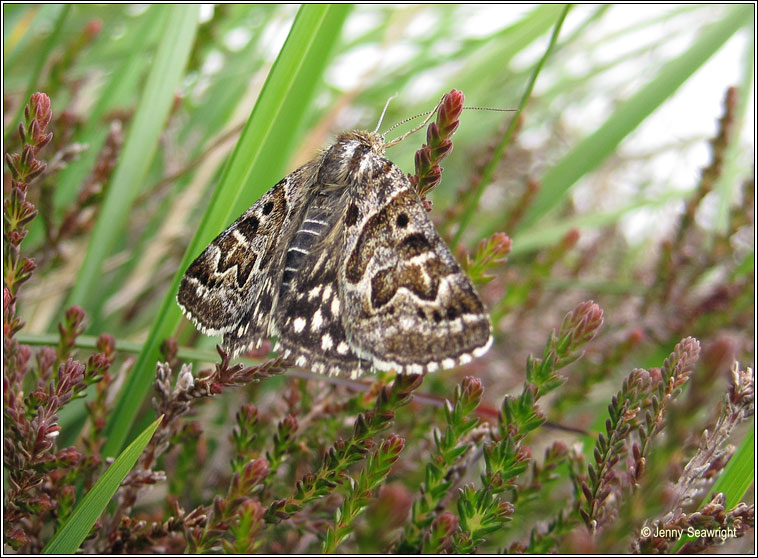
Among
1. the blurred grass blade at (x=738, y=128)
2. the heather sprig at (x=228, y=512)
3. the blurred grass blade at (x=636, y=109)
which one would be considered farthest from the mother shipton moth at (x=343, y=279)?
the blurred grass blade at (x=738, y=128)

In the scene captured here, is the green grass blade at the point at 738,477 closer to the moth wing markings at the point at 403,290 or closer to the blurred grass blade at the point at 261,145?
the moth wing markings at the point at 403,290

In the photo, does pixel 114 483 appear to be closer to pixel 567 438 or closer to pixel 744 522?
pixel 744 522

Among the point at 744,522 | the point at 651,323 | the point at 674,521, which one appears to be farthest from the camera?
the point at 651,323

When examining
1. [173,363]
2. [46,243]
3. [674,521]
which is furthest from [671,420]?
[46,243]

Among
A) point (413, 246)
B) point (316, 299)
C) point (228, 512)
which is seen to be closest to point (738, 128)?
point (413, 246)

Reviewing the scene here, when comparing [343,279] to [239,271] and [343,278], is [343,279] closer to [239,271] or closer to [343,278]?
[343,278]

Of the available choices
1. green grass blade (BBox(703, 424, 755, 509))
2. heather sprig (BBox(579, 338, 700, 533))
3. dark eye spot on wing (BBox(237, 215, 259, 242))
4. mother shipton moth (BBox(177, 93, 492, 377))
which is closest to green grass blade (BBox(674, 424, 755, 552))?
green grass blade (BBox(703, 424, 755, 509))
